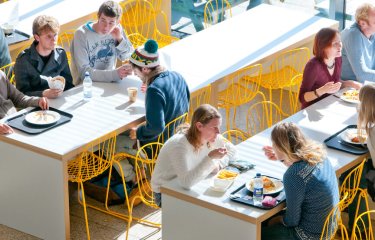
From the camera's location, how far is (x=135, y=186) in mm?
7527

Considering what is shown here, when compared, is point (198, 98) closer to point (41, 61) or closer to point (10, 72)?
point (41, 61)

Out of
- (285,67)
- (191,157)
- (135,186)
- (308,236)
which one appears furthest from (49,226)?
(285,67)

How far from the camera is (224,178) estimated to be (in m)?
6.22

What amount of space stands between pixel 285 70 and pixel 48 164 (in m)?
3.01

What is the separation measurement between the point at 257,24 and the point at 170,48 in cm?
104

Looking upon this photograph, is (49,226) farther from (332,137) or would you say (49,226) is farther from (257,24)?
(257,24)

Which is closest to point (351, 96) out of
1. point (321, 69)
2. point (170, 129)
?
point (321, 69)

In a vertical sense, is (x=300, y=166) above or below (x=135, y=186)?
above

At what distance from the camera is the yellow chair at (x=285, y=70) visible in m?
8.72

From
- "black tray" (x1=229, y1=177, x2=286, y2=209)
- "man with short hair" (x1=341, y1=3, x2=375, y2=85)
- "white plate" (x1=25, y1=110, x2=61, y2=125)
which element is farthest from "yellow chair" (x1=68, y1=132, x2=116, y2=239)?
"man with short hair" (x1=341, y1=3, x2=375, y2=85)

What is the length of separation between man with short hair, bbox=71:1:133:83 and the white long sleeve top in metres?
1.57

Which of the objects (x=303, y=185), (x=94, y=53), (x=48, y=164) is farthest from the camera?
(x=94, y=53)

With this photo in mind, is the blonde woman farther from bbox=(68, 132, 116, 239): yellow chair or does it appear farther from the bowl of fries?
bbox=(68, 132, 116, 239): yellow chair

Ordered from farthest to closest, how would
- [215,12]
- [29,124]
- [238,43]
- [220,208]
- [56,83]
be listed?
[215,12], [238,43], [56,83], [29,124], [220,208]
